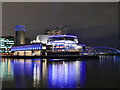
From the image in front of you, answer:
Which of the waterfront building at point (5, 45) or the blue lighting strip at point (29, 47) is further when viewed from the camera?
the waterfront building at point (5, 45)

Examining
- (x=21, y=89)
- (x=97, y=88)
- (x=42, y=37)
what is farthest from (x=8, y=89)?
(x=42, y=37)

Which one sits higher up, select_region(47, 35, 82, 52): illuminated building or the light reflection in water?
select_region(47, 35, 82, 52): illuminated building

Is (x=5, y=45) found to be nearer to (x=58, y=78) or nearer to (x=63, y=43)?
(x=63, y=43)

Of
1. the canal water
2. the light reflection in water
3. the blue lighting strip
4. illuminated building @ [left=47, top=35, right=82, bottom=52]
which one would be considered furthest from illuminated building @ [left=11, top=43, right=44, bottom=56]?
the light reflection in water

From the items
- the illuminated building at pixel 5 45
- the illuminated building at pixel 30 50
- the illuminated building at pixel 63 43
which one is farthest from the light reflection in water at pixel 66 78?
the illuminated building at pixel 5 45

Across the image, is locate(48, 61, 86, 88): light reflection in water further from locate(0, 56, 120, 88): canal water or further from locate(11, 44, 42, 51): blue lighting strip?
locate(11, 44, 42, 51): blue lighting strip

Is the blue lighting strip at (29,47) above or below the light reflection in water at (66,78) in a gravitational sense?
above

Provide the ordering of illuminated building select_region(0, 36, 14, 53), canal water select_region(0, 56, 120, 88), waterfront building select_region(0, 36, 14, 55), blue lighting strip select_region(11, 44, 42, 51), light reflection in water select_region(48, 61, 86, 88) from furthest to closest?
illuminated building select_region(0, 36, 14, 53)
waterfront building select_region(0, 36, 14, 55)
blue lighting strip select_region(11, 44, 42, 51)
canal water select_region(0, 56, 120, 88)
light reflection in water select_region(48, 61, 86, 88)

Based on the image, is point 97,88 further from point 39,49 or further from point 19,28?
point 19,28

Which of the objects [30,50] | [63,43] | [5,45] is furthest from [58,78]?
[5,45]

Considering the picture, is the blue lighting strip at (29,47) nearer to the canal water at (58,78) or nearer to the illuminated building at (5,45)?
the illuminated building at (5,45)

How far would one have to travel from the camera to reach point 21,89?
9.87 meters

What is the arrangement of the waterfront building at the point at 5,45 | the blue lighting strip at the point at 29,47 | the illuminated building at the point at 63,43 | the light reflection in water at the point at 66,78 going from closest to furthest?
the light reflection in water at the point at 66,78 < the blue lighting strip at the point at 29,47 < the illuminated building at the point at 63,43 < the waterfront building at the point at 5,45

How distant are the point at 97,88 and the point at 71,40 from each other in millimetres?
69650
